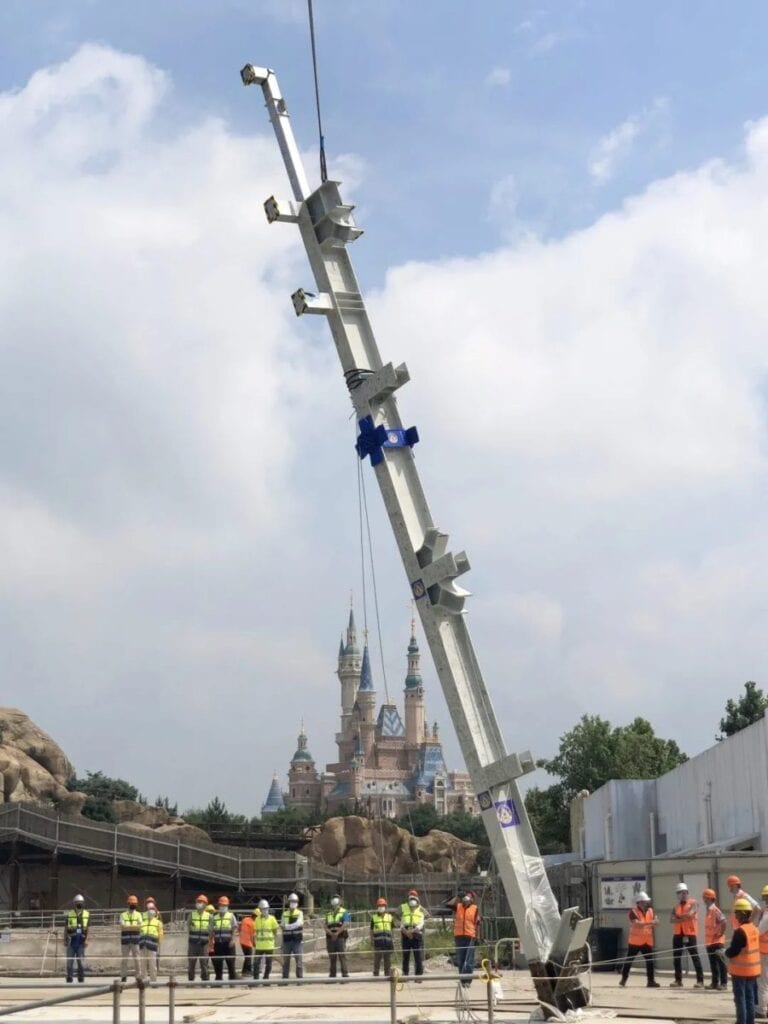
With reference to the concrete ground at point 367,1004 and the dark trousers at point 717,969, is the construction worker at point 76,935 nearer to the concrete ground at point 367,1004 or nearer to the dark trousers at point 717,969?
the concrete ground at point 367,1004

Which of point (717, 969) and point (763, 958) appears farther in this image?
point (717, 969)

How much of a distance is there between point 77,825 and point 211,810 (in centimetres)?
8787

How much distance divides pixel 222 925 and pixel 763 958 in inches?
472

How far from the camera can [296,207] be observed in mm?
18750

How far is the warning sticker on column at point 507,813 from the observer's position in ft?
54.9

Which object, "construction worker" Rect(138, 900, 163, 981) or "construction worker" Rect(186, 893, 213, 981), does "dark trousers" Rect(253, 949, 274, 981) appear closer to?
"construction worker" Rect(186, 893, 213, 981)

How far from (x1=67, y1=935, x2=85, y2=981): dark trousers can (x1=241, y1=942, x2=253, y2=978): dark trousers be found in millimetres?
3311

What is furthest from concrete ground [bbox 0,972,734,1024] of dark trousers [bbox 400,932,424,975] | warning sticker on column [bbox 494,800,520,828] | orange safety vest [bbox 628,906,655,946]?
warning sticker on column [bbox 494,800,520,828]

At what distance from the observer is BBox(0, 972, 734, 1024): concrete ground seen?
17688 millimetres

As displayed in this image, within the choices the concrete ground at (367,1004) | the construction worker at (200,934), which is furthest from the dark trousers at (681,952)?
the construction worker at (200,934)

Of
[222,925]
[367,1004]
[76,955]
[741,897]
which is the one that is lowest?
[367,1004]

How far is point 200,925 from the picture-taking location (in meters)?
26.0

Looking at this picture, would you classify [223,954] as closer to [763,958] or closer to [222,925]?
[222,925]

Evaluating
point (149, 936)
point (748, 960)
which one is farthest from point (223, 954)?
point (748, 960)
